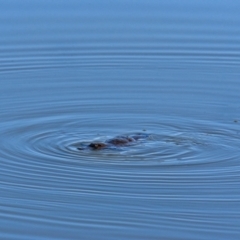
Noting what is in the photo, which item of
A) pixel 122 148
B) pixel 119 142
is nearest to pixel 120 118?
pixel 119 142

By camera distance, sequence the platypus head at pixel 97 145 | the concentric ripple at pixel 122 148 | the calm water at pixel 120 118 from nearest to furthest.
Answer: the calm water at pixel 120 118 → the concentric ripple at pixel 122 148 → the platypus head at pixel 97 145

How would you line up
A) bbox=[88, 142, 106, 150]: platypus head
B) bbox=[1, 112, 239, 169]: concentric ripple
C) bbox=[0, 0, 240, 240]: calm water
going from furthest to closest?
bbox=[88, 142, 106, 150]: platypus head, bbox=[1, 112, 239, 169]: concentric ripple, bbox=[0, 0, 240, 240]: calm water

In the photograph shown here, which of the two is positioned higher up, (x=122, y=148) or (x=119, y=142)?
(x=119, y=142)

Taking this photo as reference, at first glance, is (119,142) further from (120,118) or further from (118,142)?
(120,118)

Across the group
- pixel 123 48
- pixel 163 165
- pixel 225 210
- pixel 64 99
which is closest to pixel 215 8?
pixel 123 48

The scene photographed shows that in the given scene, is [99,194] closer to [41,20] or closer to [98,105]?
[98,105]

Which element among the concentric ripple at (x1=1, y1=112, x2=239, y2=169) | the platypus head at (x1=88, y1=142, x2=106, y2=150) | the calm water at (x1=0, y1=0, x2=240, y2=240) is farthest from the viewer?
the platypus head at (x1=88, y1=142, x2=106, y2=150)

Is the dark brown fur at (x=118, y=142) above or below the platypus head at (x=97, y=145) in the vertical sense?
above
